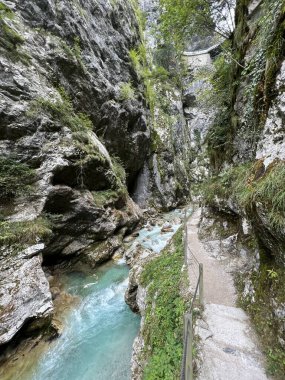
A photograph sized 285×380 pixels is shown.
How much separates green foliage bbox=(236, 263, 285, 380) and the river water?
122 inches

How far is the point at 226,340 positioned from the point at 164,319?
4.23 feet

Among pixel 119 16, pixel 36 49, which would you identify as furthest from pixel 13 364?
pixel 119 16

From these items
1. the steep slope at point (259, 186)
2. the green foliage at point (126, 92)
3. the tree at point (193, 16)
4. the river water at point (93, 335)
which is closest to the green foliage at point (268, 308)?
the steep slope at point (259, 186)

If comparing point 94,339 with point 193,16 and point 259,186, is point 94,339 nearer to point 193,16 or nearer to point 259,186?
point 259,186

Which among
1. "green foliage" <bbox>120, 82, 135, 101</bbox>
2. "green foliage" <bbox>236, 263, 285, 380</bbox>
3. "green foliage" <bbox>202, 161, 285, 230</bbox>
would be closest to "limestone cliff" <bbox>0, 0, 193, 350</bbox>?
"green foliage" <bbox>120, 82, 135, 101</bbox>

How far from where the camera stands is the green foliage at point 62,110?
8133 mm

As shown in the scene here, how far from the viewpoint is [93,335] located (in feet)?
18.4

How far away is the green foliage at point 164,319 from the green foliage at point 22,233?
12.0 ft

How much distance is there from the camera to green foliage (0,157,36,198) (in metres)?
7.00

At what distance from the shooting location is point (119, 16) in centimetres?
1533

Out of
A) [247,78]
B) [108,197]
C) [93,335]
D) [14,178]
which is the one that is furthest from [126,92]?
[93,335]

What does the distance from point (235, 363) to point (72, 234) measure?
304 inches

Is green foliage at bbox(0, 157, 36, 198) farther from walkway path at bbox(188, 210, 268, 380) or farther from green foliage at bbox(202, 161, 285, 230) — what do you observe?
green foliage at bbox(202, 161, 285, 230)

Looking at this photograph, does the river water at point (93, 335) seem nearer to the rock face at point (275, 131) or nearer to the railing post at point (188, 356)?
the railing post at point (188, 356)
